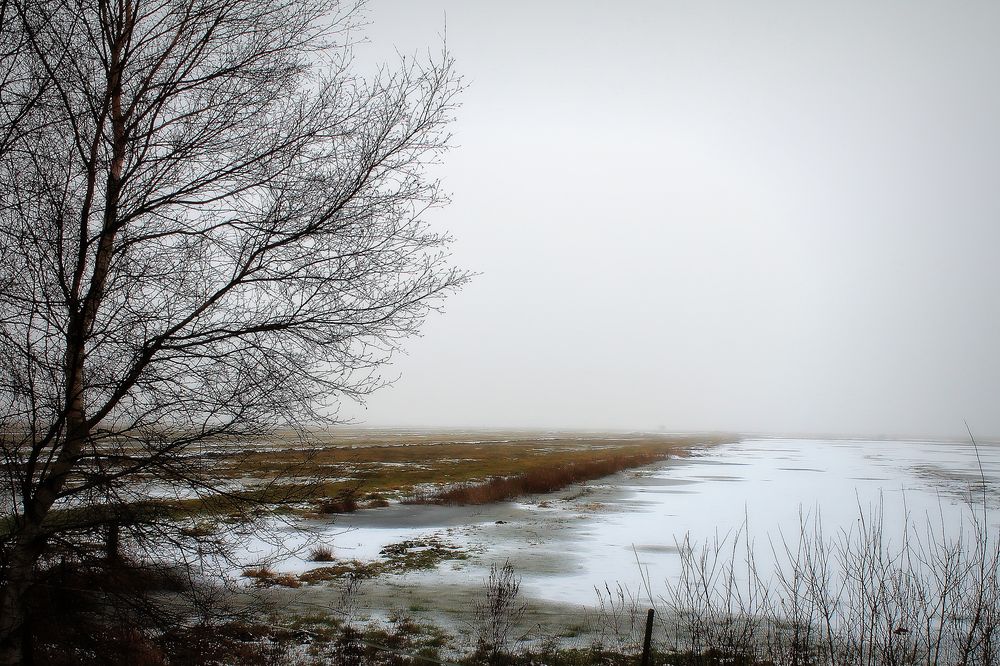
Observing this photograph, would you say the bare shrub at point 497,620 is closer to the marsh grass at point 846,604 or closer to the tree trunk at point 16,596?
the marsh grass at point 846,604

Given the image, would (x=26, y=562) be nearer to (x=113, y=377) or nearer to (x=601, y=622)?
(x=113, y=377)

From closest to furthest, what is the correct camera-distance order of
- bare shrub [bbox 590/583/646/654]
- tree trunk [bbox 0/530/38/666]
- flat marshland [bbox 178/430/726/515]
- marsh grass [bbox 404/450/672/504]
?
tree trunk [bbox 0/530/38/666]
flat marshland [bbox 178/430/726/515]
bare shrub [bbox 590/583/646/654]
marsh grass [bbox 404/450/672/504]

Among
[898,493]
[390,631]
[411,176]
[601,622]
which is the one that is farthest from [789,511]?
[411,176]

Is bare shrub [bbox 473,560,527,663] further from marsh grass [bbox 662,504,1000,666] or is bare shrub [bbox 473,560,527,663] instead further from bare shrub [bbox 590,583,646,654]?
marsh grass [bbox 662,504,1000,666]

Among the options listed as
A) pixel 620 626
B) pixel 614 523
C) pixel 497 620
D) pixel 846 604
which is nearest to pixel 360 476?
pixel 497 620

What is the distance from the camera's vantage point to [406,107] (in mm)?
4699

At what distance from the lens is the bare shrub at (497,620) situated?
858 centimetres

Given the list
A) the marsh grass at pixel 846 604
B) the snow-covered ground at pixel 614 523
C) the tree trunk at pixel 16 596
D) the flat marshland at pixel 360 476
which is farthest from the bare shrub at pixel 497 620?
the tree trunk at pixel 16 596

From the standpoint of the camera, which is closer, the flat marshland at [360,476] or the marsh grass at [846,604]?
the flat marshland at [360,476]

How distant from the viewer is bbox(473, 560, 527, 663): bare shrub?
28.1 feet

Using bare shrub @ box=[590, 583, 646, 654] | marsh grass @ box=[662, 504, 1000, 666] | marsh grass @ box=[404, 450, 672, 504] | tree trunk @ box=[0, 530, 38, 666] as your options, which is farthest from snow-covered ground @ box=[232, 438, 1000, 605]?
tree trunk @ box=[0, 530, 38, 666]

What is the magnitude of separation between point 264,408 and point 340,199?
1705mm

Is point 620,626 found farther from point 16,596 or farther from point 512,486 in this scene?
point 512,486

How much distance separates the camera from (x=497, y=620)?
28.7 ft
